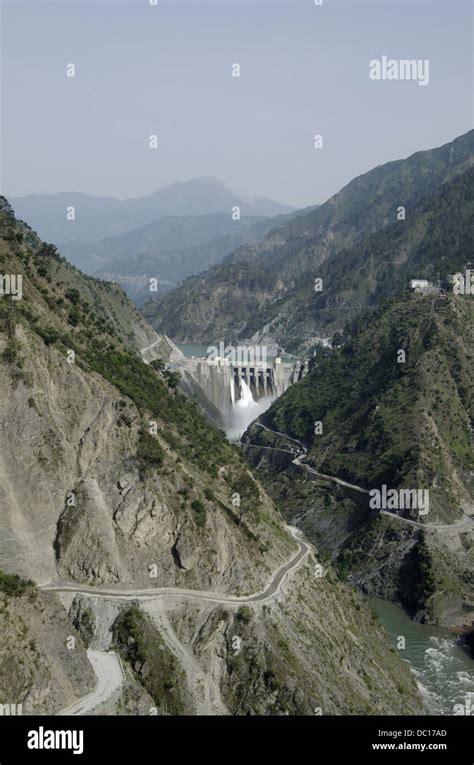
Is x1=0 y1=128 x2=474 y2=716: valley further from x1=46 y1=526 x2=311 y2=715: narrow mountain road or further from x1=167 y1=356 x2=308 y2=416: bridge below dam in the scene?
x1=167 y1=356 x2=308 y2=416: bridge below dam

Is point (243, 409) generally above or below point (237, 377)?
below

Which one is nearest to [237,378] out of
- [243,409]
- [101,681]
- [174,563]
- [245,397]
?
[245,397]

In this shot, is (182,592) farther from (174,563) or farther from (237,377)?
(237,377)

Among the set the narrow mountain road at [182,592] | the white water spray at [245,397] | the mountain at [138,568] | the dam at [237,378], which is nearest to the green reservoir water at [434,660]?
the mountain at [138,568]

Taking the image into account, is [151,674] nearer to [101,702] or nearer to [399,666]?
[101,702]

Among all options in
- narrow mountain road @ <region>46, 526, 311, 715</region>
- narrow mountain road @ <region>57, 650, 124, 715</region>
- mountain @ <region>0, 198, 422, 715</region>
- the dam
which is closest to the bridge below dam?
the dam
